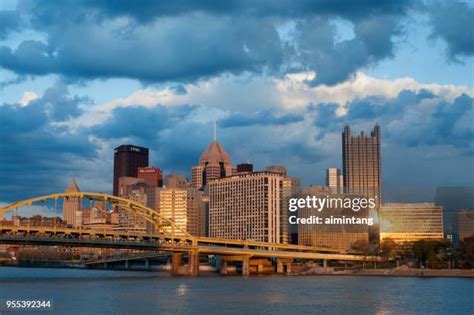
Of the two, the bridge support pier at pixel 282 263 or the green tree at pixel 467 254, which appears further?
the bridge support pier at pixel 282 263

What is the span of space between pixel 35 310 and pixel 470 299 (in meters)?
38.5

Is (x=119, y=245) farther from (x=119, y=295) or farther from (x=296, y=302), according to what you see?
(x=296, y=302)

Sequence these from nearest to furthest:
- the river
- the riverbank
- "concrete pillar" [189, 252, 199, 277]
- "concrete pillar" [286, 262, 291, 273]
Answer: the river < the riverbank < "concrete pillar" [189, 252, 199, 277] < "concrete pillar" [286, 262, 291, 273]

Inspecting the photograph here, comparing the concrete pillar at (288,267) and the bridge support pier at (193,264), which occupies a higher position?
the bridge support pier at (193,264)

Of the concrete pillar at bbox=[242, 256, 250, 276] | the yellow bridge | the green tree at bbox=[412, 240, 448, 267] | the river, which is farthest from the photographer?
the concrete pillar at bbox=[242, 256, 250, 276]

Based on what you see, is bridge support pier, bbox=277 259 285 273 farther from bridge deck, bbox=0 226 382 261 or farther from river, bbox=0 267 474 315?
river, bbox=0 267 474 315

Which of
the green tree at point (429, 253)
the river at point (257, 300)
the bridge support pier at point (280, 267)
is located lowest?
the bridge support pier at point (280, 267)

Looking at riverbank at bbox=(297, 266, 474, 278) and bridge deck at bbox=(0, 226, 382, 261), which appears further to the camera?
riverbank at bbox=(297, 266, 474, 278)

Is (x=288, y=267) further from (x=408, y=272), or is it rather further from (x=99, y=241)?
(x=99, y=241)

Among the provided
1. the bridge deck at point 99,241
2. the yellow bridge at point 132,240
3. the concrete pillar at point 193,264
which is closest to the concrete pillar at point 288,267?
the yellow bridge at point 132,240

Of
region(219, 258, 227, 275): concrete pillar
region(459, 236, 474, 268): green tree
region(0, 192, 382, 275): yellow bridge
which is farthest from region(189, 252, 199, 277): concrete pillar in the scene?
region(459, 236, 474, 268): green tree

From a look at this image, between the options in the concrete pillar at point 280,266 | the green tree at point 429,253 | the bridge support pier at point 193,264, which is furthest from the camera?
the concrete pillar at point 280,266

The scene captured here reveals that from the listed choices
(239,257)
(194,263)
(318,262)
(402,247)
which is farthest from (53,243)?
(402,247)

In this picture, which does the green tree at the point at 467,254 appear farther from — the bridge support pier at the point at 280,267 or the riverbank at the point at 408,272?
the bridge support pier at the point at 280,267
